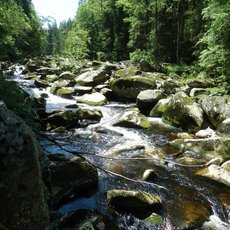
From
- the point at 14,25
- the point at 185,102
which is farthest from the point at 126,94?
the point at 14,25

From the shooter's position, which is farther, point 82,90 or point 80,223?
point 82,90

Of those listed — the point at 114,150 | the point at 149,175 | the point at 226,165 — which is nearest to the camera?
the point at 149,175

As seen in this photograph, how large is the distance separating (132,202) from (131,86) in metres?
11.3

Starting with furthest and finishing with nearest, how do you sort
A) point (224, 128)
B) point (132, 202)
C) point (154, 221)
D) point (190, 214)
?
point (224, 128) → point (190, 214) → point (132, 202) → point (154, 221)

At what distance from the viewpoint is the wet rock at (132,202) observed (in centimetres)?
531

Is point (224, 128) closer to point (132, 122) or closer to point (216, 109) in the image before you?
point (216, 109)

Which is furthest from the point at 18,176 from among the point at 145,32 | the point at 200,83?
the point at 145,32

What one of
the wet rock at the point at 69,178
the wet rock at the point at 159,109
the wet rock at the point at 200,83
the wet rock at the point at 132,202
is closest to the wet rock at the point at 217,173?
the wet rock at the point at 132,202

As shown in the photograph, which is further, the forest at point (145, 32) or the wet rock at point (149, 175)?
the forest at point (145, 32)

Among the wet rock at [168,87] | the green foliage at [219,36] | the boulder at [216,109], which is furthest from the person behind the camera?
the wet rock at [168,87]

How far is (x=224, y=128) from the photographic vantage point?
30.9 ft

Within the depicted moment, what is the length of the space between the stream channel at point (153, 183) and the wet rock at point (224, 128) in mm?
1594

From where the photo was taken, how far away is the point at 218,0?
12.2 metres

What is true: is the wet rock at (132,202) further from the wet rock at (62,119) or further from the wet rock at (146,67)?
the wet rock at (146,67)
